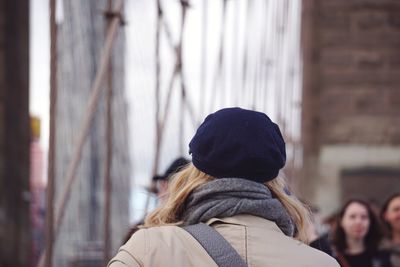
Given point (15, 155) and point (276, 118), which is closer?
point (15, 155)

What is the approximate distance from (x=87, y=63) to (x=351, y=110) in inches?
101

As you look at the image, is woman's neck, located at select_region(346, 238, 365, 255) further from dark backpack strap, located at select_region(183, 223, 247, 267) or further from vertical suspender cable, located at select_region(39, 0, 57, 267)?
dark backpack strap, located at select_region(183, 223, 247, 267)

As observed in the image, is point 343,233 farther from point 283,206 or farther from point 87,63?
point 87,63

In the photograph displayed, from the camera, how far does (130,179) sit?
21.5ft

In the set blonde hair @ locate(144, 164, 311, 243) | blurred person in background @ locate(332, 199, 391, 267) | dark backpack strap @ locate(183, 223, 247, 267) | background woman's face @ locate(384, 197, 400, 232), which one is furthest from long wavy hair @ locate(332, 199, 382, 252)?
dark backpack strap @ locate(183, 223, 247, 267)

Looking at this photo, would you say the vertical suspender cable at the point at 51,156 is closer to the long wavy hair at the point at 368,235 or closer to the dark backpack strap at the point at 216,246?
the long wavy hair at the point at 368,235

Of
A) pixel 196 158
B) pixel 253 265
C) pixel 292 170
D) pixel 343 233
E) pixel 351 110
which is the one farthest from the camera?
pixel 292 170

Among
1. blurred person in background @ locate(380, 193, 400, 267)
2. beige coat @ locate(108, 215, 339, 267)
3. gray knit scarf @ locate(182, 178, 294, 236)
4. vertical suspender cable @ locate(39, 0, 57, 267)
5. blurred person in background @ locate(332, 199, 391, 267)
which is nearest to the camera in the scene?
beige coat @ locate(108, 215, 339, 267)

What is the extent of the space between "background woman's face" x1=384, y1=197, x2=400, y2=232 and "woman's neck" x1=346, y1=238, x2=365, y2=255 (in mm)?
220

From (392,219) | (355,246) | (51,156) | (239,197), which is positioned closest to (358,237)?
(355,246)

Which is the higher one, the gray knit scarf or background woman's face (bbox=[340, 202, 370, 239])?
the gray knit scarf

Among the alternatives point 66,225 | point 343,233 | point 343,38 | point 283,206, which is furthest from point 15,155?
point 283,206

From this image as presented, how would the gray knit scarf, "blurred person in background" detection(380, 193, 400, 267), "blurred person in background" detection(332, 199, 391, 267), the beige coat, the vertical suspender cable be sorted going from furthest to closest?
"blurred person in background" detection(380, 193, 400, 267)
"blurred person in background" detection(332, 199, 391, 267)
the vertical suspender cable
the gray knit scarf
the beige coat

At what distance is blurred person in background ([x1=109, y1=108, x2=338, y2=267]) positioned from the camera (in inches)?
60.5
